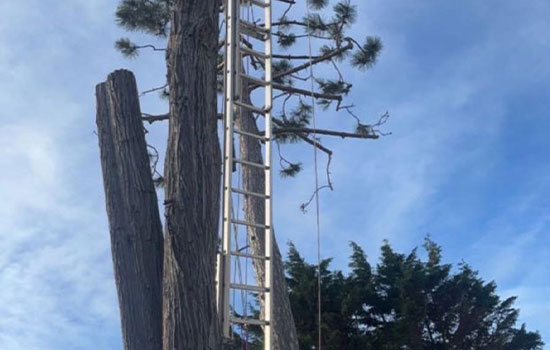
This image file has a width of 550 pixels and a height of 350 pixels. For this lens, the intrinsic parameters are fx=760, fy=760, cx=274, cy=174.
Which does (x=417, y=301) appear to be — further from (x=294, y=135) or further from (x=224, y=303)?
(x=224, y=303)

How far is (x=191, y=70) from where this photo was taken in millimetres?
4172

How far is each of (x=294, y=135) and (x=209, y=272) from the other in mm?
5308

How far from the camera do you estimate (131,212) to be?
4.07 meters

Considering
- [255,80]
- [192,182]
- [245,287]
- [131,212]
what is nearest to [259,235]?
[255,80]

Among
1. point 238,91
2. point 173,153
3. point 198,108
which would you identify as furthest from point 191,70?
point 238,91

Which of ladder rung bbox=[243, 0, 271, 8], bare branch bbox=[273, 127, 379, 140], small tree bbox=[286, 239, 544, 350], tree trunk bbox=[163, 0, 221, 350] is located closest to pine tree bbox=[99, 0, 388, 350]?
tree trunk bbox=[163, 0, 221, 350]

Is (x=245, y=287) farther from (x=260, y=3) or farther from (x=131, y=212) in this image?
(x=260, y=3)

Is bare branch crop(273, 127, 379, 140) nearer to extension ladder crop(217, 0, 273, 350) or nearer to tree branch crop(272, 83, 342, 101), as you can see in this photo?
tree branch crop(272, 83, 342, 101)

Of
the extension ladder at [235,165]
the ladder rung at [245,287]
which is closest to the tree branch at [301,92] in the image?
the extension ladder at [235,165]

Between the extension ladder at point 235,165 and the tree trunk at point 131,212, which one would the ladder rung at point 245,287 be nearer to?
the extension ladder at point 235,165

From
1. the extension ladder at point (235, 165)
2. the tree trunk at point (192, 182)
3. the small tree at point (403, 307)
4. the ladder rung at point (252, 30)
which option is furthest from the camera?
the small tree at point (403, 307)

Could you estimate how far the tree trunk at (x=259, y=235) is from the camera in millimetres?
6785

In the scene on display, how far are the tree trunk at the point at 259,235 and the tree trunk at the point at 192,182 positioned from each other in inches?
94.4

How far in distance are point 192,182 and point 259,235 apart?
3078mm
